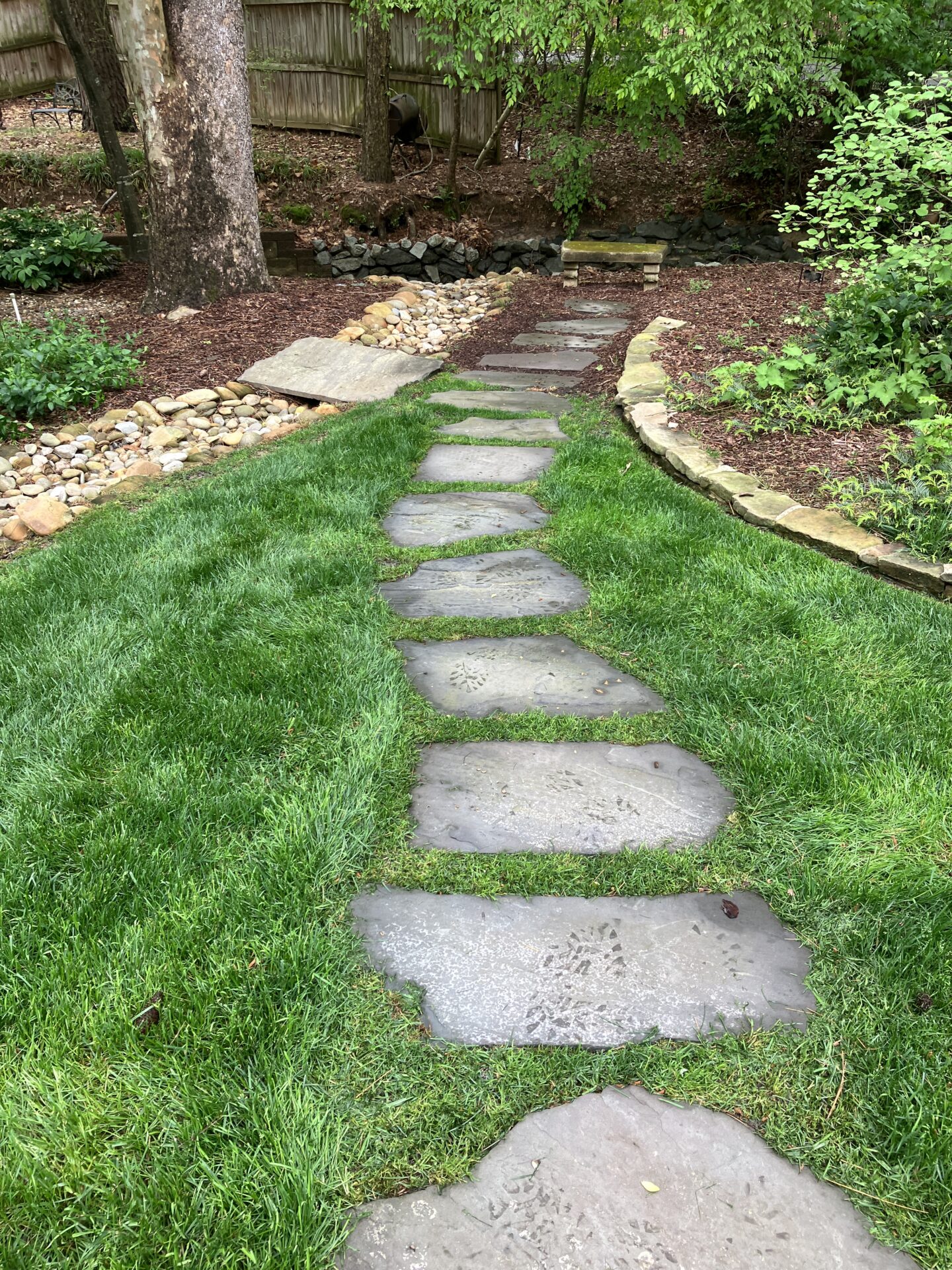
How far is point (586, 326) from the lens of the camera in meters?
6.73

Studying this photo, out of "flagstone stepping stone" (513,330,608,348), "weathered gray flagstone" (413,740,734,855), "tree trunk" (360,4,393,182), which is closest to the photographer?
"weathered gray flagstone" (413,740,734,855)

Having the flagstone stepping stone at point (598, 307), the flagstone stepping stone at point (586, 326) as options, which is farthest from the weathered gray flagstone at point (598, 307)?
the flagstone stepping stone at point (586, 326)

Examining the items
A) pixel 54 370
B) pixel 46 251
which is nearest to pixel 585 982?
pixel 54 370

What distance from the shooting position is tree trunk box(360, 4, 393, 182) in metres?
9.41

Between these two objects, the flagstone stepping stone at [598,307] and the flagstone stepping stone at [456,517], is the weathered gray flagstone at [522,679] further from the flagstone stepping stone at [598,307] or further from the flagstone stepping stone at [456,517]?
the flagstone stepping stone at [598,307]

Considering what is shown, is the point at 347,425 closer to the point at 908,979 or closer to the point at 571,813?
the point at 571,813

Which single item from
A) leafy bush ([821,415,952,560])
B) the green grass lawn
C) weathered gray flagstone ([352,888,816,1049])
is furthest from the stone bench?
weathered gray flagstone ([352,888,816,1049])

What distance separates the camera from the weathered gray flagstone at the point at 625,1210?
1086 mm

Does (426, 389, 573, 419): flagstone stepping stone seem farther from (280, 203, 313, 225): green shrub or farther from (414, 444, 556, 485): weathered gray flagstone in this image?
(280, 203, 313, 225): green shrub

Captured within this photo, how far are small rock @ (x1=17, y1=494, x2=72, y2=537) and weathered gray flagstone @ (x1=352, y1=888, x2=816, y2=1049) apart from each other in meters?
2.95

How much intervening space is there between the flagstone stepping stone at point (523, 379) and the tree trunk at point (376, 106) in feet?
18.6

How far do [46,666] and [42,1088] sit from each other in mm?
1405

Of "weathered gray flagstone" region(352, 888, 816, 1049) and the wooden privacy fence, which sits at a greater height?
the wooden privacy fence

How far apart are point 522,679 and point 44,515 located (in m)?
2.67
